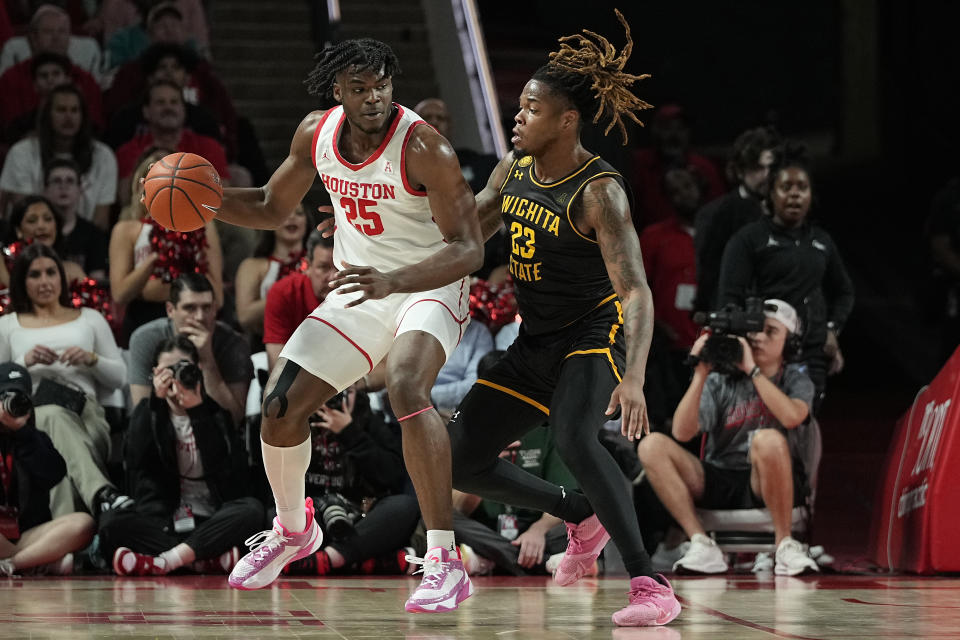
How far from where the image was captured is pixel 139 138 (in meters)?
9.34

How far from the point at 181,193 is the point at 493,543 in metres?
2.65

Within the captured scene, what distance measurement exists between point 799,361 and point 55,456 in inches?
145

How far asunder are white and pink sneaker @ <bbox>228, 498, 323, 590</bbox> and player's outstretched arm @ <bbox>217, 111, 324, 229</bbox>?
110cm

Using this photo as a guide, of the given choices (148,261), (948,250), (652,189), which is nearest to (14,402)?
(148,261)

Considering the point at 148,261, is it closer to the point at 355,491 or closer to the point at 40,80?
the point at 355,491

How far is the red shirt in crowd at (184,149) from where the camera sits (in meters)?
9.17

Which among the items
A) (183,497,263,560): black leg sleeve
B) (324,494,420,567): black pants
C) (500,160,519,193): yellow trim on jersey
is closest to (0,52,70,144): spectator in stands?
(183,497,263,560): black leg sleeve

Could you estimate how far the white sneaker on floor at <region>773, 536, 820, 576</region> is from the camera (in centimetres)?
707

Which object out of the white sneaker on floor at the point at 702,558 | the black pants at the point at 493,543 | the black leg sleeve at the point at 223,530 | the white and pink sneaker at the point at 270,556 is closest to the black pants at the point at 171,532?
the black leg sleeve at the point at 223,530

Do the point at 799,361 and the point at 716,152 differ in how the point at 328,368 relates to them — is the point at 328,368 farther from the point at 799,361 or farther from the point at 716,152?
the point at 716,152

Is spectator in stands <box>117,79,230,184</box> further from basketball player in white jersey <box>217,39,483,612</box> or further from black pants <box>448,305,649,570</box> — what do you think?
black pants <box>448,305,649,570</box>

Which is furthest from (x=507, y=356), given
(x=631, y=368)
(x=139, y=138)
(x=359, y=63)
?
(x=139, y=138)

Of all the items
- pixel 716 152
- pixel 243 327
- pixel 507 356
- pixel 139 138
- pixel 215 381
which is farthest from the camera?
pixel 716 152

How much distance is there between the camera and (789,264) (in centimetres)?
782
